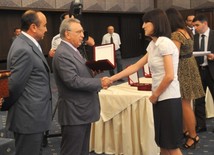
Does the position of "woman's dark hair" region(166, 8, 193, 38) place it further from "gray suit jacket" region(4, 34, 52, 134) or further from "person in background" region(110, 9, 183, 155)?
"gray suit jacket" region(4, 34, 52, 134)

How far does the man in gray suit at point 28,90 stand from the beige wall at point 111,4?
26.9ft

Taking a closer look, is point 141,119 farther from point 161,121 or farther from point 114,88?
point 161,121

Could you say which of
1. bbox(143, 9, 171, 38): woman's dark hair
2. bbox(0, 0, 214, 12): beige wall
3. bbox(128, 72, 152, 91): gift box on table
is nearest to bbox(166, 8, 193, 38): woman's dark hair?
bbox(128, 72, 152, 91): gift box on table

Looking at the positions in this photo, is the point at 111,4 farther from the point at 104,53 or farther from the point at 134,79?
the point at 104,53

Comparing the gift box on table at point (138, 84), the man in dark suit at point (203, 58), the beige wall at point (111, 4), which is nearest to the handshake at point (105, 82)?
the gift box on table at point (138, 84)

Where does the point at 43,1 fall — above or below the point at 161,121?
above

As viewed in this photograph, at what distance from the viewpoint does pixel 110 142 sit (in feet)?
12.1

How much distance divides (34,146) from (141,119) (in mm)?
1345

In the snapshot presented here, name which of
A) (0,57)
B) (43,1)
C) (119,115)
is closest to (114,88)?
(119,115)

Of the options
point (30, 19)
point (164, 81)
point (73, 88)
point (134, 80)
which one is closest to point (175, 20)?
point (134, 80)

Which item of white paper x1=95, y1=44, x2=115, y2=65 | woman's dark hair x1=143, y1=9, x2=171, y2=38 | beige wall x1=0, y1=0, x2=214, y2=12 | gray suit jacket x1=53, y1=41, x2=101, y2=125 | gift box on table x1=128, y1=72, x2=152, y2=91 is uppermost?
beige wall x1=0, y1=0, x2=214, y2=12

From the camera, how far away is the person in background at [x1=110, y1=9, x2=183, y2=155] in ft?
7.82

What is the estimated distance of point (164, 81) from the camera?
238cm

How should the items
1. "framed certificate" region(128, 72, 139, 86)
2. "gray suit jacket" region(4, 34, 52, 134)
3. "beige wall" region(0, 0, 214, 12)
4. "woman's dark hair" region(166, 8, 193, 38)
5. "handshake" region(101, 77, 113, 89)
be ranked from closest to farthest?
"gray suit jacket" region(4, 34, 52, 134)
"handshake" region(101, 77, 113, 89)
"woman's dark hair" region(166, 8, 193, 38)
"framed certificate" region(128, 72, 139, 86)
"beige wall" region(0, 0, 214, 12)
